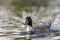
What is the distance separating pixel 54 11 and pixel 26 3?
828 millimetres

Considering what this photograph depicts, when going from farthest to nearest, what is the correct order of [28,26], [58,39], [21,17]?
1. [21,17]
2. [58,39]
3. [28,26]

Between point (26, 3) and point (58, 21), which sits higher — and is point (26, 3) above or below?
above

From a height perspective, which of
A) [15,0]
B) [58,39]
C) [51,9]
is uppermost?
[15,0]

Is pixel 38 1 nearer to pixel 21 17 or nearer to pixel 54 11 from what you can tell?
pixel 54 11

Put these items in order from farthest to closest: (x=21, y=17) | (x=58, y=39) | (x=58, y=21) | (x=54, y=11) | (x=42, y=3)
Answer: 1. (x=42, y=3)
2. (x=54, y=11)
3. (x=21, y=17)
4. (x=58, y=21)
5. (x=58, y=39)

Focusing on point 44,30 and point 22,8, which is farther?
point 22,8

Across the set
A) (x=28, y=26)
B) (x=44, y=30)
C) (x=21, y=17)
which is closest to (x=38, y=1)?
(x=21, y=17)

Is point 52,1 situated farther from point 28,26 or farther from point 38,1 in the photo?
point 28,26

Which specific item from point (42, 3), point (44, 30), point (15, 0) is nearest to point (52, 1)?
point (42, 3)

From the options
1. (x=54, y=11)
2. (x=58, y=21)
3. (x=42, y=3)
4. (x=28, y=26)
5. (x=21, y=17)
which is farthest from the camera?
(x=42, y=3)

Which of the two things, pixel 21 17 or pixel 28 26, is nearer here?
pixel 28 26

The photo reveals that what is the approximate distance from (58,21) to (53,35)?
93cm

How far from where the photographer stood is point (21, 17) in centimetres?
385

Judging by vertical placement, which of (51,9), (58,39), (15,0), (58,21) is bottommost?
(58,39)
